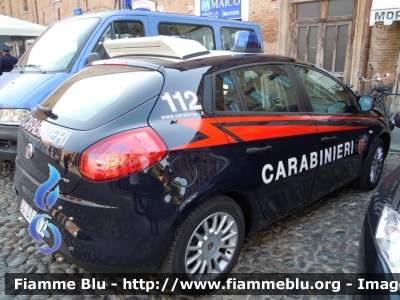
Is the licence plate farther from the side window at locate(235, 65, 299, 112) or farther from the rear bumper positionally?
the rear bumper

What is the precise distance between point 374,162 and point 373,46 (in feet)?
18.8

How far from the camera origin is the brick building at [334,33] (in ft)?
27.3

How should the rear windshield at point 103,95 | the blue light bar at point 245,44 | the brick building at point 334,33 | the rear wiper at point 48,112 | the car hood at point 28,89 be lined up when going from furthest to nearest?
the brick building at point 334,33, the car hood at point 28,89, the blue light bar at point 245,44, the rear wiper at point 48,112, the rear windshield at point 103,95

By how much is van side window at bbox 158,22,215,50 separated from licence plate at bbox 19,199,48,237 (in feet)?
12.8

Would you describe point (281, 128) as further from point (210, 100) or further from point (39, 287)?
point (39, 287)

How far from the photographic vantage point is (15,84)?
164 inches

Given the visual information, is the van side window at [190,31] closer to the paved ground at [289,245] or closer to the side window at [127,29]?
the side window at [127,29]

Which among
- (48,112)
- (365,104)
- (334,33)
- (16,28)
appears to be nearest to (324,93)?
(365,104)

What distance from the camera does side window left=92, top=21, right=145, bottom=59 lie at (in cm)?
457

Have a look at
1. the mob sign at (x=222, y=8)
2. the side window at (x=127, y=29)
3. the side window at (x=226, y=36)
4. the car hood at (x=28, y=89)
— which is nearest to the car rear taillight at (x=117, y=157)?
the car hood at (x=28, y=89)

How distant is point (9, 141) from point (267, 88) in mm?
2945

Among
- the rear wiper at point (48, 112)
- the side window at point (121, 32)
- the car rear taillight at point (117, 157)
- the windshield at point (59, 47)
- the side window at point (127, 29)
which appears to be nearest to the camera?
the car rear taillight at point (117, 157)

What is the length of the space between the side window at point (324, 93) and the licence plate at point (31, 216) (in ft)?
7.63

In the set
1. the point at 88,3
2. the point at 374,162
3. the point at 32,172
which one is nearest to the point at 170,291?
the point at 32,172
